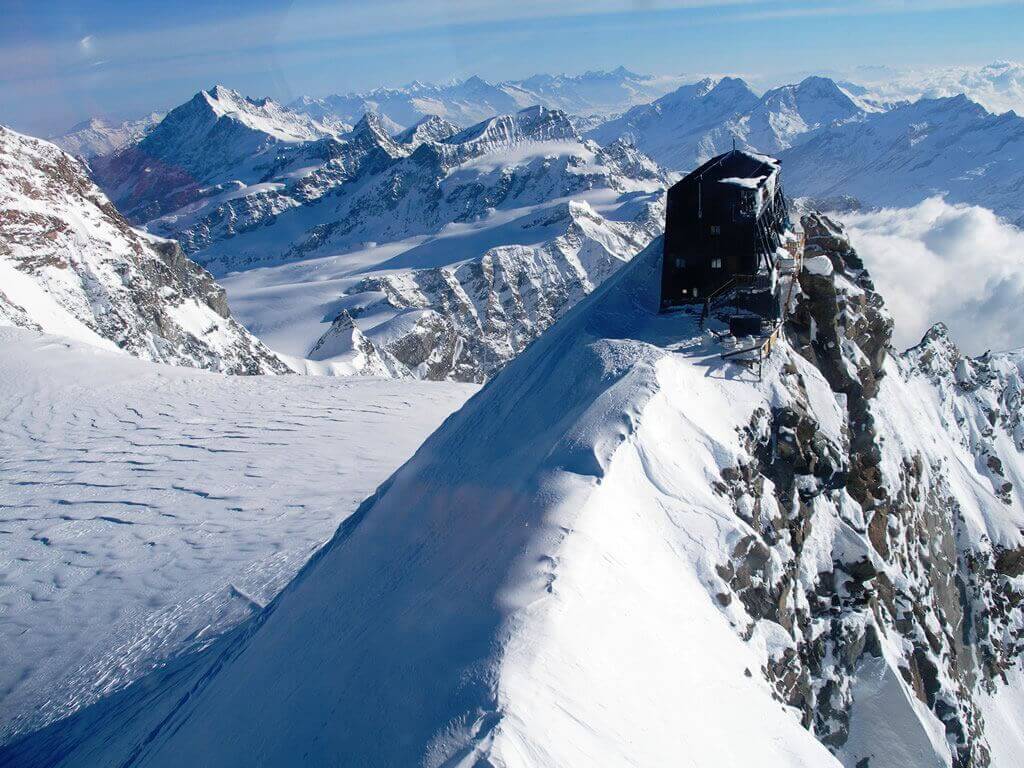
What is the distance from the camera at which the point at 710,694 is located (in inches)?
415

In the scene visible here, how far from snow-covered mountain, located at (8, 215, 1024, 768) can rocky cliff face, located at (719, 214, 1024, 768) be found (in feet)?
0.29

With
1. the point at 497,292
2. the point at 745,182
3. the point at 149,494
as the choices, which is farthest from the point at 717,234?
the point at 497,292

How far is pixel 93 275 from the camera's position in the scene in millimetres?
74750

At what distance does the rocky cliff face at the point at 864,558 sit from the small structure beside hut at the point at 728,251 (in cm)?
180

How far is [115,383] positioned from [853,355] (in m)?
37.3

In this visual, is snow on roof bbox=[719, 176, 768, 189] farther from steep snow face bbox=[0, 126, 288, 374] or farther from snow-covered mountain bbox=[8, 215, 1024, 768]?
steep snow face bbox=[0, 126, 288, 374]

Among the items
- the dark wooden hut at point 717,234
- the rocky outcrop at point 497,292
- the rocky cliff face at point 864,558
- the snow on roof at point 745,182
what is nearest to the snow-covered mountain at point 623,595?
the rocky cliff face at point 864,558

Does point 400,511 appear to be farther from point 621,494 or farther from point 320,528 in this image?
point 320,528

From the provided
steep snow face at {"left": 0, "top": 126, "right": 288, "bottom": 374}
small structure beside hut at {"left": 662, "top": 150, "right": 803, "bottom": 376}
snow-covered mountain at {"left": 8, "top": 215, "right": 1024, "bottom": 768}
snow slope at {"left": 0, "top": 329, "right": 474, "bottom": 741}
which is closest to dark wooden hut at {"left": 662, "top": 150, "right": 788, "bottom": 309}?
small structure beside hut at {"left": 662, "top": 150, "right": 803, "bottom": 376}

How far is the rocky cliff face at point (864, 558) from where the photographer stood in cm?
1479

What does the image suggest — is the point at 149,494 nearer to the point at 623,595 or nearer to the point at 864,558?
the point at 623,595

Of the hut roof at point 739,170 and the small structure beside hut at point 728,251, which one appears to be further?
the hut roof at point 739,170

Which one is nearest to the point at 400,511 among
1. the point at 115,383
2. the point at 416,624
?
the point at 416,624

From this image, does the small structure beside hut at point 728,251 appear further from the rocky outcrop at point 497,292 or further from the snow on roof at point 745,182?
the rocky outcrop at point 497,292
